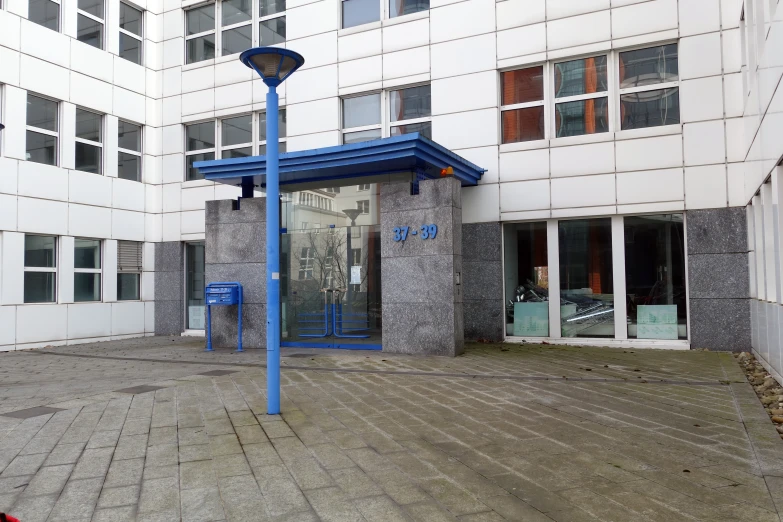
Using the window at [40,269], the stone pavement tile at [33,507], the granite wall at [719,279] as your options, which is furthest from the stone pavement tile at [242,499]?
the window at [40,269]

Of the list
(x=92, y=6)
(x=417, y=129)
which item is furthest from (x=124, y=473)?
(x=92, y=6)

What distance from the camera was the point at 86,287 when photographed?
49.4 ft

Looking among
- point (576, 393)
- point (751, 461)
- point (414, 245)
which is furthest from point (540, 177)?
point (751, 461)

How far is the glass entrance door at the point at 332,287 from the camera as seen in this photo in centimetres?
1164

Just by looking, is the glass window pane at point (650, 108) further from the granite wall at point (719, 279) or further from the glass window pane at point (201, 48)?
the glass window pane at point (201, 48)

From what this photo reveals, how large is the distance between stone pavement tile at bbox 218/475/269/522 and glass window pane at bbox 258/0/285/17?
14.2 metres

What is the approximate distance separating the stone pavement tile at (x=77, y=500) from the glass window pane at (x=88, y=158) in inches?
506

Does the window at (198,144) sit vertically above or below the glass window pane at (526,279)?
above

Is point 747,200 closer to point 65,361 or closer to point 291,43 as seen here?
point 291,43

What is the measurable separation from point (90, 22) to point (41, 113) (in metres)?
3.07

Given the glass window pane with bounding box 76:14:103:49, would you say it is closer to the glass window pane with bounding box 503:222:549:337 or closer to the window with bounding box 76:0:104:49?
the window with bounding box 76:0:104:49

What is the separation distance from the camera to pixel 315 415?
235 inches

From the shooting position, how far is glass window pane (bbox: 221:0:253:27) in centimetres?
1616

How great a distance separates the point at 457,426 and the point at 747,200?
7.64m
